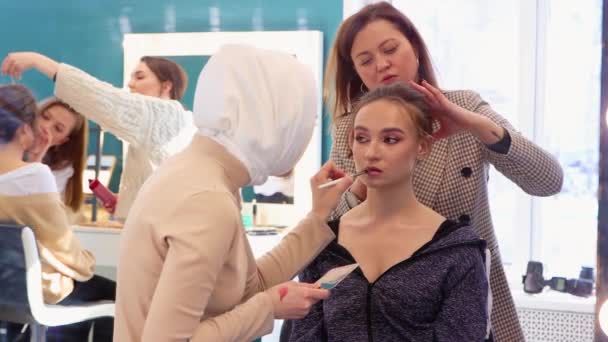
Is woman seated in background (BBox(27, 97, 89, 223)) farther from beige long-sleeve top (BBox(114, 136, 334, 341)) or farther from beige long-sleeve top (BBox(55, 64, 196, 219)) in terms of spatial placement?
beige long-sleeve top (BBox(114, 136, 334, 341))

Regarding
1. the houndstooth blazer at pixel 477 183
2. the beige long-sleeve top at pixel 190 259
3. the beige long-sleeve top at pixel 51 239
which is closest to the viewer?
the beige long-sleeve top at pixel 190 259

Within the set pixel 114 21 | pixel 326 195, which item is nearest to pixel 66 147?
pixel 114 21

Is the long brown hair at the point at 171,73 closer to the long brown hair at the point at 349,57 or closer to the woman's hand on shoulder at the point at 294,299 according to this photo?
the long brown hair at the point at 349,57

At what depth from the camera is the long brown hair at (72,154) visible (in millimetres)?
2254

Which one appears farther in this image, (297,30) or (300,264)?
(297,30)

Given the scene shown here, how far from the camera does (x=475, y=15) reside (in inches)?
113

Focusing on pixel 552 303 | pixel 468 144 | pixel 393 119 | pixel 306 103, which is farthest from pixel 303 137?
pixel 552 303

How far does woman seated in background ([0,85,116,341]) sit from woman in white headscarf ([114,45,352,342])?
1080 millimetres

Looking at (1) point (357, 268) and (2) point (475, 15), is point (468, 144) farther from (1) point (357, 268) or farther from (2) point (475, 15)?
(2) point (475, 15)

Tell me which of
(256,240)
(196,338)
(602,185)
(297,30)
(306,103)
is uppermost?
(297,30)

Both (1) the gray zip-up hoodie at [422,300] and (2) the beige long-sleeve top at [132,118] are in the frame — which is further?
(2) the beige long-sleeve top at [132,118]

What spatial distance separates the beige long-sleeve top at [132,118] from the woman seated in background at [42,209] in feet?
0.42

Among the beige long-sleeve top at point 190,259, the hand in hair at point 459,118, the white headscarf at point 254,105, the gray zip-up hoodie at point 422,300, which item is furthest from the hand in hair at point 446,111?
the beige long-sleeve top at point 190,259

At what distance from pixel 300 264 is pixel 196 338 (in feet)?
0.98
